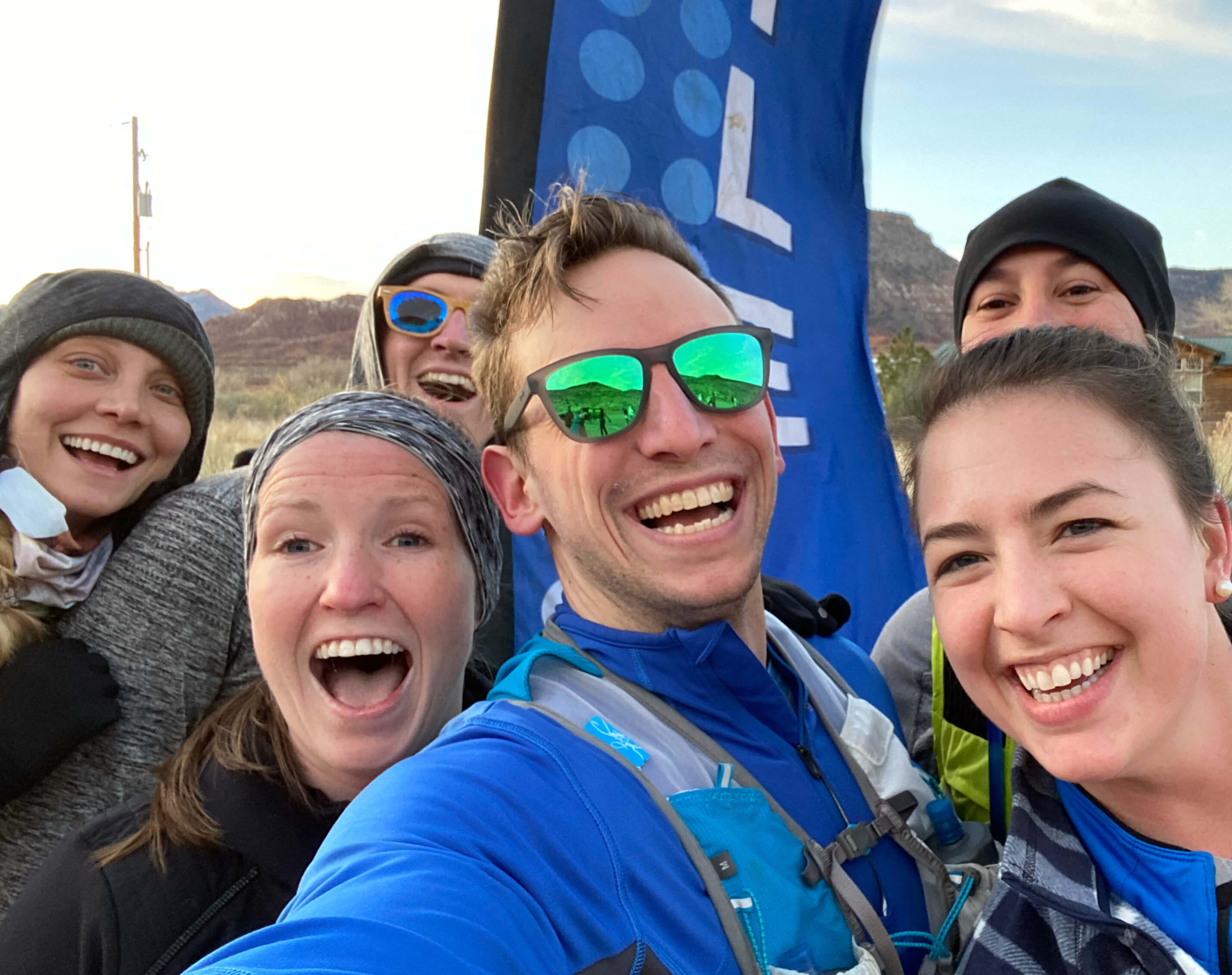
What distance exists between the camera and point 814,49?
15.6 ft

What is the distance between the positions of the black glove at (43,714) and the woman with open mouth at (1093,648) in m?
1.99

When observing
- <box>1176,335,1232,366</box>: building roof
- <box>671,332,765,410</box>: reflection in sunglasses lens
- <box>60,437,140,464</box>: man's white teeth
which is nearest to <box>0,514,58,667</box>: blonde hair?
<box>60,437,140,464</box>: man's white teeth

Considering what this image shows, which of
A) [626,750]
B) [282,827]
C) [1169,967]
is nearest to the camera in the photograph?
[1169,967]

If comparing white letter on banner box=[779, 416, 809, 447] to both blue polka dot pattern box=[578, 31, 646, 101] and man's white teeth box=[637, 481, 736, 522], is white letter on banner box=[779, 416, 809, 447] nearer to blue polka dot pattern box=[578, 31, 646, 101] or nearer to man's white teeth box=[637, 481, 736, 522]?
blue polka dot pattern box=[578, 31, 646, 101]

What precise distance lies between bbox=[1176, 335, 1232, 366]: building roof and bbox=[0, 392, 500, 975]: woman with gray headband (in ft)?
118

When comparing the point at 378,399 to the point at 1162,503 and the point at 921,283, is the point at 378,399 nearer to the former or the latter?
the point at 1162,503

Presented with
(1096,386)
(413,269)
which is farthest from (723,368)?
(413,269)

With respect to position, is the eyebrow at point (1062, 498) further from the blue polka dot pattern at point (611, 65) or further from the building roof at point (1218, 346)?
the building roof at point (1218, 346)

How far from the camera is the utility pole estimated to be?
1576 cm

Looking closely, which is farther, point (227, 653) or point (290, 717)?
point (227, 653)

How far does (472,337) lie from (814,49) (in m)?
3.55

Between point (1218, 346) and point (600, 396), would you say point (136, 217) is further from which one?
point (1218, 346)

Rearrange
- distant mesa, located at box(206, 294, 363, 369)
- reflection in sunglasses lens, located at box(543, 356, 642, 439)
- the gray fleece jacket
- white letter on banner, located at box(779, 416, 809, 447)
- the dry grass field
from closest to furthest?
reflection in sunglasses lens, located at box(543, 356, 642, 439)
the gray fleece jacket
white letter on banner, located at box(779, 416, 809, 447)
the dry grass field
distant mesa, located at box(206, 294, 363, 369)

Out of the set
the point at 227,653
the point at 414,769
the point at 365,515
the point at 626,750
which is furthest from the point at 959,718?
the point at 227,653
